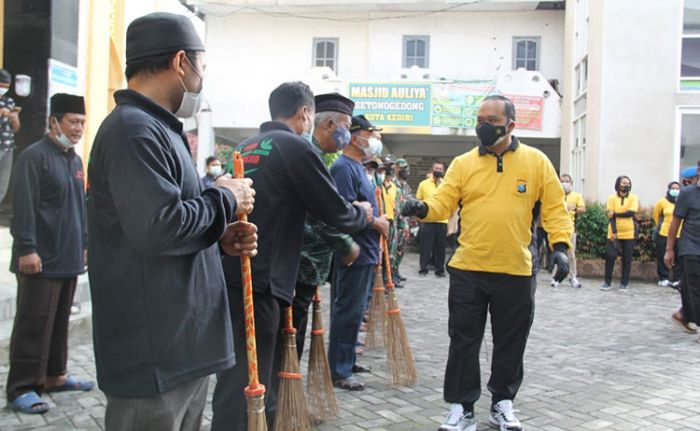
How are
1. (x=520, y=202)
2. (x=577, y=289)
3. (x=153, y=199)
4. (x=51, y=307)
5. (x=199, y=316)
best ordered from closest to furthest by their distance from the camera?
(x=153, y=199) → (x=199, y=316) → (x=520, y=202) → (x=51, y=307) → (x=577, y=289)

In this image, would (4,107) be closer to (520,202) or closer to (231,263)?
(231,263)

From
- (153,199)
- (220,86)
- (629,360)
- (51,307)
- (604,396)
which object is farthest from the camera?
(220,86)

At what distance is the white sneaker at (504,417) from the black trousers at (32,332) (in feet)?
10.1

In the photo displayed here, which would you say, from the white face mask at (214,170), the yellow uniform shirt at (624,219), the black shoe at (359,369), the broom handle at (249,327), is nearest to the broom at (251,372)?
the broom handle at (249,327)

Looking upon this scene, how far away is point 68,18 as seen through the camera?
755cm

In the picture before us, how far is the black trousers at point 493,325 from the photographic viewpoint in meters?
4.20

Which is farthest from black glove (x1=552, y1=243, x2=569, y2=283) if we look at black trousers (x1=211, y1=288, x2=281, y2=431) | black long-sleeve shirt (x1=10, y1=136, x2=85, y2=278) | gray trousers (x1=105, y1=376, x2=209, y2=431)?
black long-sleeve shirt (x1=10, y1=136, x2=85, y2=278)

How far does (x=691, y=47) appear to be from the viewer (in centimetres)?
1482

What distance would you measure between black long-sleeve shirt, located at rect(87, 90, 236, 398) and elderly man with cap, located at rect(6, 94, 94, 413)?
2684 millimetres

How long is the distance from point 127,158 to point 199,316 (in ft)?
1.85

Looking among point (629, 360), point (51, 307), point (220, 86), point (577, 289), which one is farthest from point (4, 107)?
point (220, 86)

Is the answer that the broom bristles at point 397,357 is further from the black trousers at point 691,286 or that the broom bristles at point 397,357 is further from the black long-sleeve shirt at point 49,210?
the black trousers at point 691,286

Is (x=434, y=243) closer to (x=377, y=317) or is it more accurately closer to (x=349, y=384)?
(x=377, y=317)

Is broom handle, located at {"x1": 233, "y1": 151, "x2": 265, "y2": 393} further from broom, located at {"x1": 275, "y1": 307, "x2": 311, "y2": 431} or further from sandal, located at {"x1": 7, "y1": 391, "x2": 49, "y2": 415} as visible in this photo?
sandal, located at {"x1": 7, "y1": 391, "x2": 49, "y2": 415}
